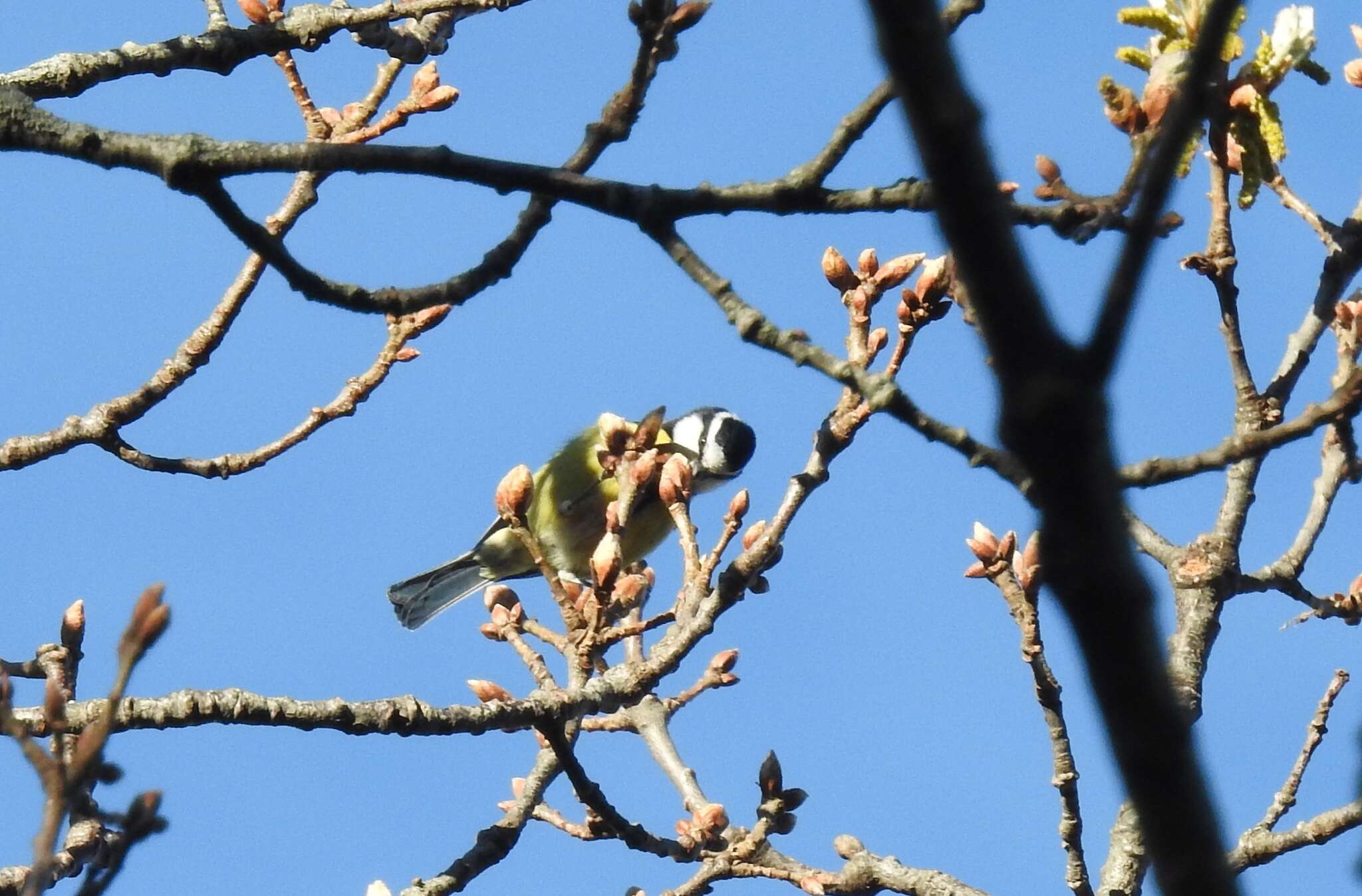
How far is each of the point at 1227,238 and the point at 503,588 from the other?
2.01 m

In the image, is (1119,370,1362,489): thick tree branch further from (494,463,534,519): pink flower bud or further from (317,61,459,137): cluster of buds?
(317,61,459,137): cluster of buds

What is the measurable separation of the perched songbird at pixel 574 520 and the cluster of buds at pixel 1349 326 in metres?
3.40

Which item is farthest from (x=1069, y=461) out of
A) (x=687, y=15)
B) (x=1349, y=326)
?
(x=1349, y=326)

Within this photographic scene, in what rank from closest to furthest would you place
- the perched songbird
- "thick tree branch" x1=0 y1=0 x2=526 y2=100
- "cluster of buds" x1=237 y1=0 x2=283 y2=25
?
"thick tree branch" x1=0 y1=0 x2=526 y2=100
"cluster of buds" x1=237 y1=0 x2=283 y2=25
the perched songbird

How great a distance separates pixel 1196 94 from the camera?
1.04 meters

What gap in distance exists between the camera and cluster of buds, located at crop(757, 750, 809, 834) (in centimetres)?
373

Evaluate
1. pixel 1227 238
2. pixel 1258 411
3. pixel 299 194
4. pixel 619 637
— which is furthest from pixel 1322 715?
pixel 299 194

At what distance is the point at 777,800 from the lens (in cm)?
374

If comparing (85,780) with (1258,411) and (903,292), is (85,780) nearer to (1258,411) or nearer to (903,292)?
(903,292)

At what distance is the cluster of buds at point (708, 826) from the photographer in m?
3.71

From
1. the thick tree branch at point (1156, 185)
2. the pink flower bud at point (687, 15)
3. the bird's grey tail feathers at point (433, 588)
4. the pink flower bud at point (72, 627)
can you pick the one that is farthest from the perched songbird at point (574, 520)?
the thick tree branch at point (1156, 185)

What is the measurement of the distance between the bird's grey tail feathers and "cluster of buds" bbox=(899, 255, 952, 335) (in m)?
4.93

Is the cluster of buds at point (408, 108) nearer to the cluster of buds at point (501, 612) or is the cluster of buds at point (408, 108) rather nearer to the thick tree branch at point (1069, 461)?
the cluster of buds at point (501, 612)

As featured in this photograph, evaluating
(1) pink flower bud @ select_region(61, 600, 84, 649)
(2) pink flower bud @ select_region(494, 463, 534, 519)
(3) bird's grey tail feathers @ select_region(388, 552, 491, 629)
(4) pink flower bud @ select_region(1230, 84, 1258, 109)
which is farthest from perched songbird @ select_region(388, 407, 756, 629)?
(4) pink flower bud @ select_region(1230, 84, 1258, 109)
